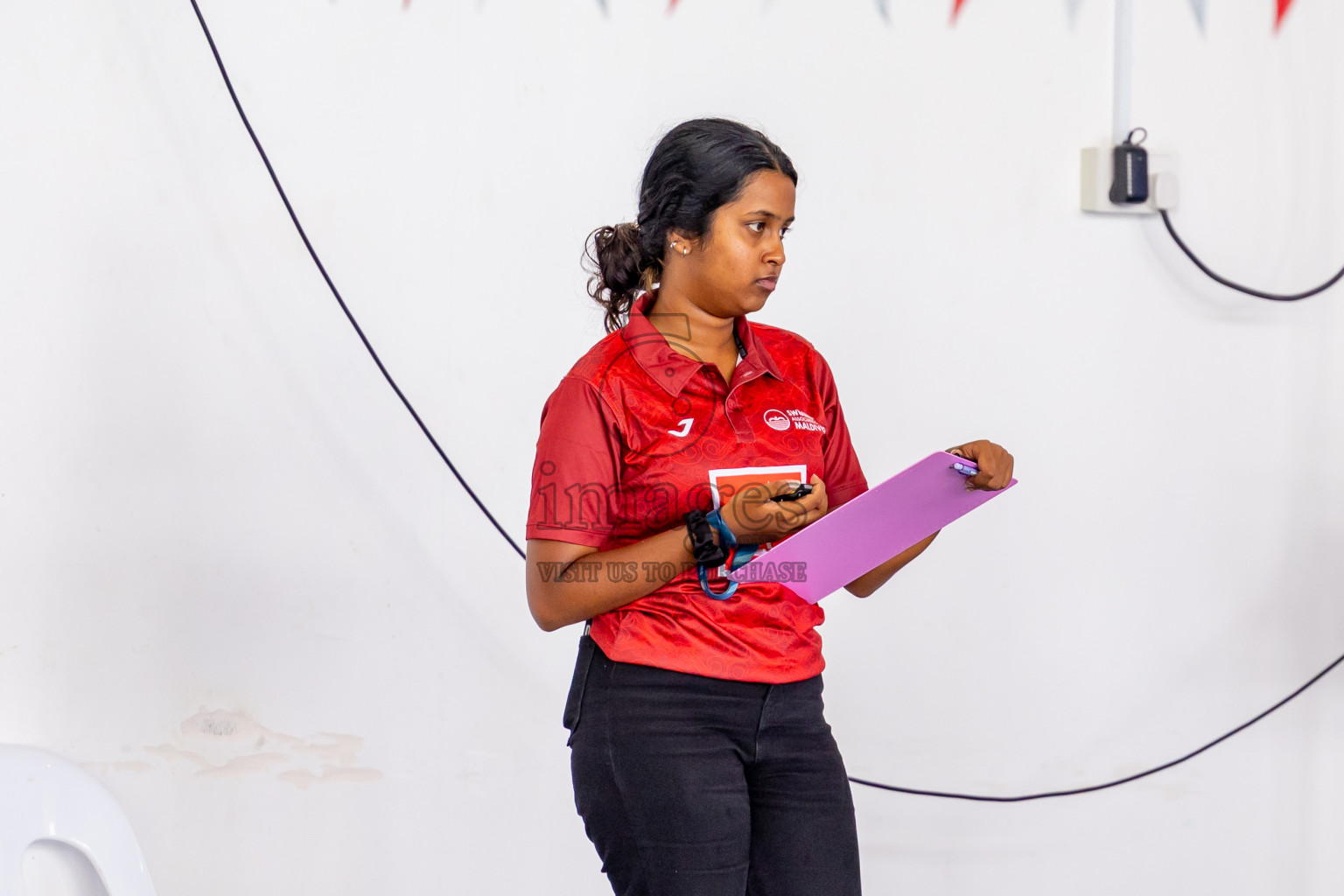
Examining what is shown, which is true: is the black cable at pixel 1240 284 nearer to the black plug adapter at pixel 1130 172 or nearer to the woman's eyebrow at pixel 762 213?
the black plug adapter at pixel 1130 172

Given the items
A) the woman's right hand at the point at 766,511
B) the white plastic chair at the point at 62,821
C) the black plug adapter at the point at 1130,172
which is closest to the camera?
the woman's right hand at the point at 766,511

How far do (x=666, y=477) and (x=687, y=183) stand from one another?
30cm

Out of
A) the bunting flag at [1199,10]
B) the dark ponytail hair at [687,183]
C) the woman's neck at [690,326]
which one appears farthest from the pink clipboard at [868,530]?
the bunting flag at [1199,10]

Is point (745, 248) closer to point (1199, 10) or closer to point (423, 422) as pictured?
point (423, 422)

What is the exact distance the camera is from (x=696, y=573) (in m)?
1.03

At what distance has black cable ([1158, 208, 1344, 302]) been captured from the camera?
1843 millimetres

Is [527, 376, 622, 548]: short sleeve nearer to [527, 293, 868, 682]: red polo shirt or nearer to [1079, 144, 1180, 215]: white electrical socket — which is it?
[527, 293, 868, 682]: red polo shirt

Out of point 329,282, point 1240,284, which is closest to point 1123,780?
point 1240,284

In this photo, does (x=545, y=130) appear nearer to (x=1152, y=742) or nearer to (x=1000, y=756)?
Result: (x=1000, y=756)

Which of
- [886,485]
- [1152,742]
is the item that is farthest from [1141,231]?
[886,485]

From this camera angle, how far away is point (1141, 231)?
1860 mm

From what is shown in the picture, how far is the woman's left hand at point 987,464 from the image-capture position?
1.04 m

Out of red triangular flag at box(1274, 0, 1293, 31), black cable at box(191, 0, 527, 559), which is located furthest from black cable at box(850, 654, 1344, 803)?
red triangular flag at box(1274, 0, 1293, 31)

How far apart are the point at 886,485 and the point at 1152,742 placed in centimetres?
122
